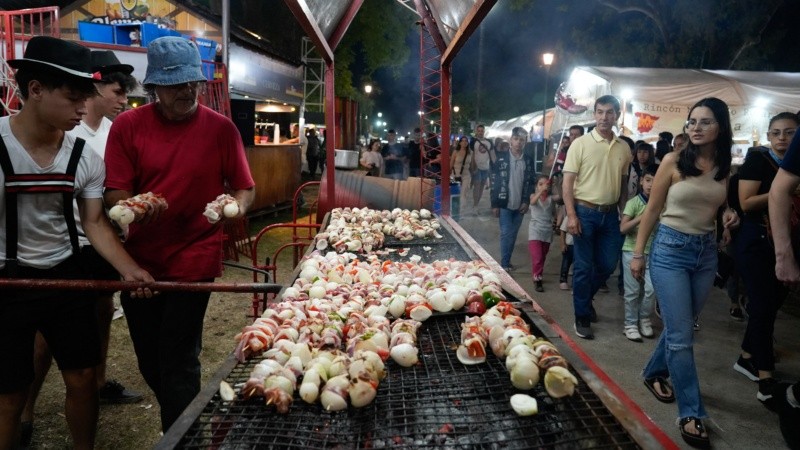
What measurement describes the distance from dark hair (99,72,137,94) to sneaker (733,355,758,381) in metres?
6.05

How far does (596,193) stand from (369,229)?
8.29ft

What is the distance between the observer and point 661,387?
4.21 meters

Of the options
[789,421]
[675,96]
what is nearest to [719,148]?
[789,421]

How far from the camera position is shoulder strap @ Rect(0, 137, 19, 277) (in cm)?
260

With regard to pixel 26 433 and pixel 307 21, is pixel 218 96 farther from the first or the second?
pixel 26 433

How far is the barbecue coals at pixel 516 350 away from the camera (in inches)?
82.7

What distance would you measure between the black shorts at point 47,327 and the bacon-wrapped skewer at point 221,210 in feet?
2.84

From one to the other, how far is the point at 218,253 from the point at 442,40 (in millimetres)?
5952

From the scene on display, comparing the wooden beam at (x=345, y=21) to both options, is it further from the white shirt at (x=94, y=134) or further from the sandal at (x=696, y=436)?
the sandal at (x=696, y=436)

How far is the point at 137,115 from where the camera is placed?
3.15 meters

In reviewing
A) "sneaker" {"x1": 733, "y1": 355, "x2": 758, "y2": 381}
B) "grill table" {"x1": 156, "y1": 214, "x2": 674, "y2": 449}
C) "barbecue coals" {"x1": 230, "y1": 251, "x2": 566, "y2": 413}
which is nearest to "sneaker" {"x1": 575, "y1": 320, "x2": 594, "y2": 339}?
"sneaker" {"x1": 733, "y1": 355, "x2": 758, "y2": 381}

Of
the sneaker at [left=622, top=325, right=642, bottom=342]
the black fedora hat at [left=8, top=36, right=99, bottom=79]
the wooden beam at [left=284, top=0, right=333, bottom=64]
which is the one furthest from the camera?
the sneaker at [left=622, top=325, right=642, bottom=342]

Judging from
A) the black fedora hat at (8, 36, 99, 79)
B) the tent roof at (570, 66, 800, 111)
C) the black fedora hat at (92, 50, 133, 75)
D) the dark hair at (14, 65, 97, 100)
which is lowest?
the dark hair at (14, 65, 97, 100)

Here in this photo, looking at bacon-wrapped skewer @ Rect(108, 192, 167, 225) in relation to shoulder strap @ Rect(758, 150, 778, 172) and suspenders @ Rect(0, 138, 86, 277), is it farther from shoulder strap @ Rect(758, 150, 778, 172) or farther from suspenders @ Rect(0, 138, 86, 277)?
shoulder strap @ Rect(758, 150, 778, 172)
